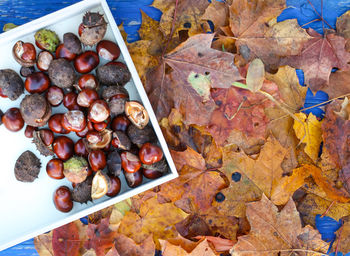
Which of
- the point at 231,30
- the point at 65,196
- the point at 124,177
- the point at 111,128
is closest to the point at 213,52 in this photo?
the point at 231,30

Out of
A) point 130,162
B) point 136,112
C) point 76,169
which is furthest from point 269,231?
point 76,169

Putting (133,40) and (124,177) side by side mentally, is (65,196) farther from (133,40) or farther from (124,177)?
(133,40)

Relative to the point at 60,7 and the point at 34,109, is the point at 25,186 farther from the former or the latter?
the point at 60,7

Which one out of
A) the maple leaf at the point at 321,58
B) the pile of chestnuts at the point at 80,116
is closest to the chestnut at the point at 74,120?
the pile of chestnuts at the point at 80,116

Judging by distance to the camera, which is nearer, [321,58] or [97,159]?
[97,159]

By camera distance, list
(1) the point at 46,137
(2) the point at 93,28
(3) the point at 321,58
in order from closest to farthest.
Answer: (2) the point at 93,28 < (1) the point at 46,137 < (3) the point at 321,58

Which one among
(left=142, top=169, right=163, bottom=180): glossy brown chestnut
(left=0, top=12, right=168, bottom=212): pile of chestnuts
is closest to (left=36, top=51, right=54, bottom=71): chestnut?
(left=0, top=12, right=168, bottom=212): pile of chestnuts

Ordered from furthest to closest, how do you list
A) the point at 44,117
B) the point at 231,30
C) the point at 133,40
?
the point at 133,40 → the point at 231,30 → the point at 44,117

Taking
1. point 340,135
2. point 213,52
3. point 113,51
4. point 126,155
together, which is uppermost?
point 113,51
